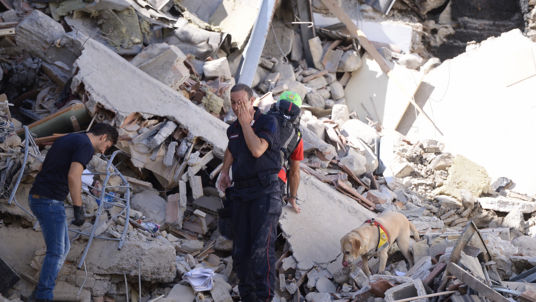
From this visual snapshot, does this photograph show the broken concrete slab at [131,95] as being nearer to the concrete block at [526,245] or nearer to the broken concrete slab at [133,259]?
the broken concrete slab at [133,259]

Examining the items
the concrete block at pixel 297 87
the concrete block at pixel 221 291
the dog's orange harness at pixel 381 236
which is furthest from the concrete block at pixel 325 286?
the concrete block at pixel 297 87

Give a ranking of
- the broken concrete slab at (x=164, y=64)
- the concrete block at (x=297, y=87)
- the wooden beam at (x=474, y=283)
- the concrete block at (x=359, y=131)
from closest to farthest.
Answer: the wooden beam at (x=474, y=283), the broken concrete slab at (x=164, y=64), the concrete block at (x=359, y=131), the concrete block at (x=297, y=87)

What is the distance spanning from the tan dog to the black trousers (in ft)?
3.12

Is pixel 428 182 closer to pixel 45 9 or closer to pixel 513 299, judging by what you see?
pixel 513 299

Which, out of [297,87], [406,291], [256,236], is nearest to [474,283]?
[406,291]

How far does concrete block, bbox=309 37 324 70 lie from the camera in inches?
493

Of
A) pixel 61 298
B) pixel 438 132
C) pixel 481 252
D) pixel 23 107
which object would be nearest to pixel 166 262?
pixel 61 298

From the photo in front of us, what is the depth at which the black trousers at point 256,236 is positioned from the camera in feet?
15.2

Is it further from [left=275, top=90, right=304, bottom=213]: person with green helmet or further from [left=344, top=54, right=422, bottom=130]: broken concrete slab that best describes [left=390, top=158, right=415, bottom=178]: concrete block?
[left=275, top=90, right=304, bottom=213]: person with green helmet

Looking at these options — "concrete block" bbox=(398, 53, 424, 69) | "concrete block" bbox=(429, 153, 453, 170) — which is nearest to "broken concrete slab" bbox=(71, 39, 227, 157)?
"concrete block" bbox=(429, 153, 453, 170)

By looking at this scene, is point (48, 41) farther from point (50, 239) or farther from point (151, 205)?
point (50, 239)

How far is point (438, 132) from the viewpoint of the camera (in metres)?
10.9

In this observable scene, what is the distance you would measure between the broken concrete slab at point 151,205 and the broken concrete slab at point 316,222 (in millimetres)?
1539

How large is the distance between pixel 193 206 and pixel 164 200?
38cm
